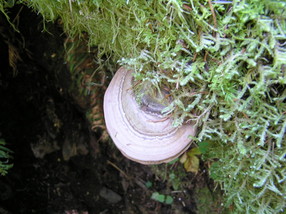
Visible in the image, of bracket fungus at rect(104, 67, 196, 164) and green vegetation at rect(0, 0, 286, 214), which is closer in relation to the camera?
green vegetation at rect(0, 0, 286, 214)

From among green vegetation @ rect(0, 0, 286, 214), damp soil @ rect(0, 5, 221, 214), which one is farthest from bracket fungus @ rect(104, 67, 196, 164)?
damp soil @ rect(0, 5, 221, 214)

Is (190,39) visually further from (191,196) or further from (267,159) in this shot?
(191,196)

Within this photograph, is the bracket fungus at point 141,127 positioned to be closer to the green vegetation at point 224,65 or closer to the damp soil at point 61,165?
the green vegetation at point 224,65

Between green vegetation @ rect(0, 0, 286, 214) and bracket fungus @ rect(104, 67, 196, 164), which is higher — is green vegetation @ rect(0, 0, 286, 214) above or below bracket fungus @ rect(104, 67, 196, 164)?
above

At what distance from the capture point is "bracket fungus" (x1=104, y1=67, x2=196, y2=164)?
41.3 inches

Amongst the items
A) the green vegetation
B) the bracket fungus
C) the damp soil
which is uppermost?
the green vegetation

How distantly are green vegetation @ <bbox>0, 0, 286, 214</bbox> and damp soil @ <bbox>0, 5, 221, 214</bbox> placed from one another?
939 mm

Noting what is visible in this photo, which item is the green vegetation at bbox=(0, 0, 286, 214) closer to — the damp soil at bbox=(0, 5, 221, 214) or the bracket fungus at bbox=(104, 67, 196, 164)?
the bracket fungus at bbox=(104, 67, 196, 164)

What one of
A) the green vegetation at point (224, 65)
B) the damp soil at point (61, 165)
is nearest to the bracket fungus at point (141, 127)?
the green vegetation at point (224, 65)

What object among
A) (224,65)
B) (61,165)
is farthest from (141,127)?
(61,165)

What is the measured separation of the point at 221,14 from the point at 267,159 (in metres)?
0.57

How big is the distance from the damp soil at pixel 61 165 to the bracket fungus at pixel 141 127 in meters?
0.93

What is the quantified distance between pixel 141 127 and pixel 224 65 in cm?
48

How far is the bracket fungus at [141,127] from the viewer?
41.3 inches
